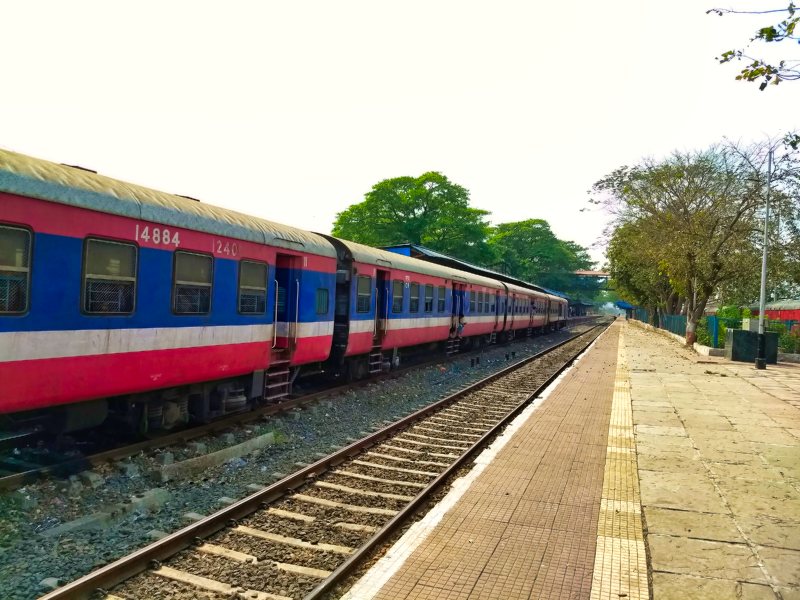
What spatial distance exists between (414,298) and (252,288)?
312 inches

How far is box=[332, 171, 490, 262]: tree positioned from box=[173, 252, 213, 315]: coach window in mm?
45359

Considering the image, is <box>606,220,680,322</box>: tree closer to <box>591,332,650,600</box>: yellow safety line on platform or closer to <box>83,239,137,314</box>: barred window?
<box>591,332,650,600</box>: yellow safety line on platform

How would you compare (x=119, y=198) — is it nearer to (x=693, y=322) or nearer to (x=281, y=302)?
(x=281, y=302)

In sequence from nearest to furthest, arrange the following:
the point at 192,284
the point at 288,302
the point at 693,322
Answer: the point at 192,284
the point at 288,302
the point at 693,322

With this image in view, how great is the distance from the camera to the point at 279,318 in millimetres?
10695

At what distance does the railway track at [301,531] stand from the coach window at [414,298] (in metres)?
7.45

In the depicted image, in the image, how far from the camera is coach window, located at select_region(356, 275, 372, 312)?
13300 mm

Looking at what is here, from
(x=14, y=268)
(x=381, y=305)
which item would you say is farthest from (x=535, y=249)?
(x=14, y=268)

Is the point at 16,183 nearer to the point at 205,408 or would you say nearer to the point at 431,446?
the point at 205,408

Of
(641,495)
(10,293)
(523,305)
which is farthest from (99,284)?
(523,305)

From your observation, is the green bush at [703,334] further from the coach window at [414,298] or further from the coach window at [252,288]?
the coach window at [252,288]

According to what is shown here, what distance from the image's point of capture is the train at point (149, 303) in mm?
5859

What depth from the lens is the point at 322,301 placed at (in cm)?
1170

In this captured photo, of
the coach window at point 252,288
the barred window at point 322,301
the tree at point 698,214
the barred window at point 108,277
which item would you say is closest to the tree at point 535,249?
the tree at point 698,214
